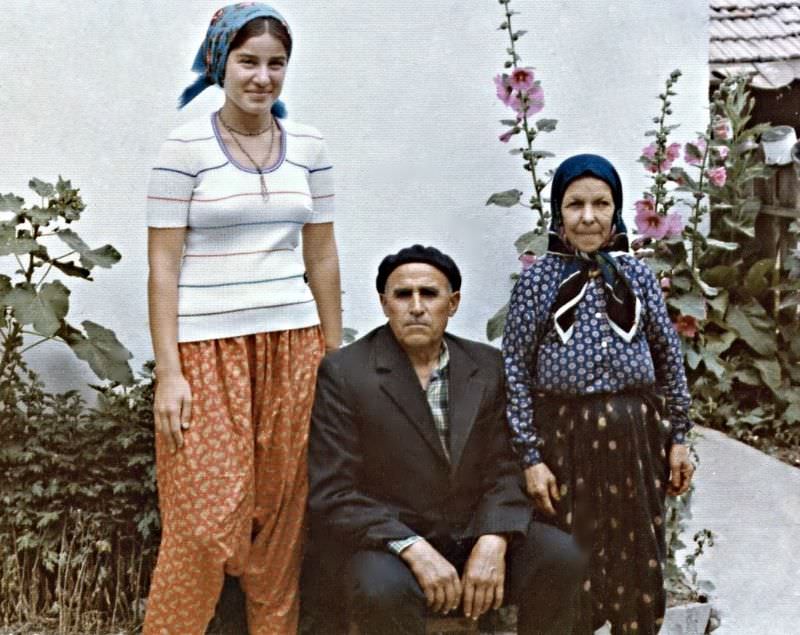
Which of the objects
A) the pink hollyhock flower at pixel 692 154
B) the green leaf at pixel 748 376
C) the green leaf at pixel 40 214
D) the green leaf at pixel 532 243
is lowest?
the green leaf at pixel 748 376

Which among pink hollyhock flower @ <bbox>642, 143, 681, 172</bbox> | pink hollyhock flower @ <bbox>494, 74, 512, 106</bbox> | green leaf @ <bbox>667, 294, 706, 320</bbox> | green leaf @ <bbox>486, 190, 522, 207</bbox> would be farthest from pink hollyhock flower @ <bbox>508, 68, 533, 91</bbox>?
green leaf @ <bbox>667, 294, 706, 320</bbox>

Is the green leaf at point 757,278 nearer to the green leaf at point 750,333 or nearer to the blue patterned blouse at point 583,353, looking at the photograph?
the green leaf at point 750,333

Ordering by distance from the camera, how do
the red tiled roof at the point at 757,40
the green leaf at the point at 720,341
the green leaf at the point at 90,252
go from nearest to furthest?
the green leaf at the point at 90,252, the green leaf at the point at 720,341, the red tiled roof at the point at 757,40

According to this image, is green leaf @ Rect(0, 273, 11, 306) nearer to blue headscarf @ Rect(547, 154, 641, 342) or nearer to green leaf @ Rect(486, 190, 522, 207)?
green leaf @ Rect(486, 190, 522, 207)

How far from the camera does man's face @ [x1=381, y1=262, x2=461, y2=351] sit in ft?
9.78

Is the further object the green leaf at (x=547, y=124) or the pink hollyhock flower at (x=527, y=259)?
the green leaf at (x=547, y=124)

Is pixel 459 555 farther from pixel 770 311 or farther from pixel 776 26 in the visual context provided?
pixel 776 26

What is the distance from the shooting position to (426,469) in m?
3.02

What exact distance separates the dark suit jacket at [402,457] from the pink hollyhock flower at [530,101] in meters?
1.35

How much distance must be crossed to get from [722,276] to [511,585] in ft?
9.28

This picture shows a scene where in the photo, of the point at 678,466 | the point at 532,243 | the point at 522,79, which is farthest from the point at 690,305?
the point at 678,466

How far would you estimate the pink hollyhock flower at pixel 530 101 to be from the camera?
13.3 feet

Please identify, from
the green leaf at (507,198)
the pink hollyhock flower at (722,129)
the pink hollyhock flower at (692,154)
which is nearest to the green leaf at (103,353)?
the green leaf at (507,198)

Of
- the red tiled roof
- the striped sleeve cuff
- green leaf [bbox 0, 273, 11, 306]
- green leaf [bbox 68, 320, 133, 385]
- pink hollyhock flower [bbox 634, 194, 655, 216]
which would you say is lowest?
the striped sleeve cuff
